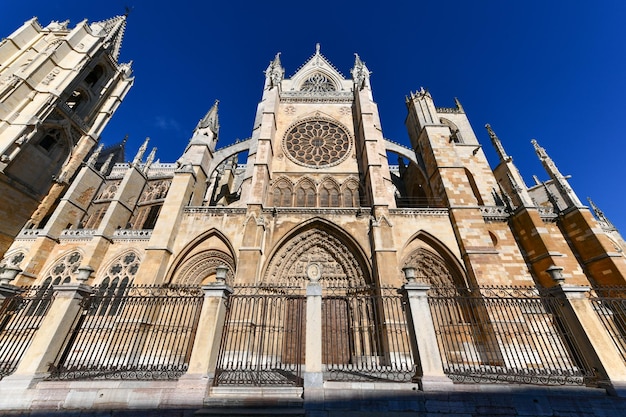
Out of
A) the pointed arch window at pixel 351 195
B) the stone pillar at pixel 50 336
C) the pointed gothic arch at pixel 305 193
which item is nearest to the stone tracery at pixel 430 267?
the pointed arch window at pixel 351 195

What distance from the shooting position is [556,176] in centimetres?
1235

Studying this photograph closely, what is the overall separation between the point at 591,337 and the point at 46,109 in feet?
78.0

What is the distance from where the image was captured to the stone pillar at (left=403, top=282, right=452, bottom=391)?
4535mm

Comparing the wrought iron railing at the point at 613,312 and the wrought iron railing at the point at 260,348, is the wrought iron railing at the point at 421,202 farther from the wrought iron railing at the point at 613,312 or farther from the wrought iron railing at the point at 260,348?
the wrought iron railing at the point at 260,348

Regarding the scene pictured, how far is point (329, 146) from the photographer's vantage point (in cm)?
1515

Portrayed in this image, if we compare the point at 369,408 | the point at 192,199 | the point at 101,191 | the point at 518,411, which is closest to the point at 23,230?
the point at 101,191

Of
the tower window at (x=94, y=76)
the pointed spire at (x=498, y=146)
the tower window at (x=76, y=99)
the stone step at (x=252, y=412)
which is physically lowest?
the stone step at (x=252, y=412)

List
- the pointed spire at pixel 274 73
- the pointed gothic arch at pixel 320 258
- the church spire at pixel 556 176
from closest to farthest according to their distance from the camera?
the pointed gothic arch at pixel 320 258 → the church spire at pixel 556 176 → the pointed spire at pixel 274 73

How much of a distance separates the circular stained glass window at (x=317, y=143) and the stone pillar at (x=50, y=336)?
422 inches

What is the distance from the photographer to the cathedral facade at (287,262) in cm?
520

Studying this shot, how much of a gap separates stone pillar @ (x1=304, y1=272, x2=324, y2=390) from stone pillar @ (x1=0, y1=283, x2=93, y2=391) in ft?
16.3

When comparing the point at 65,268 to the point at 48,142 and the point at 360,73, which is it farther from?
the point at 360,73

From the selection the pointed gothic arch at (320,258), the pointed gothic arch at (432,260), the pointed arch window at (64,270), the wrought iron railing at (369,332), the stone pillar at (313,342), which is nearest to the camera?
the stone pillar at (313,342)

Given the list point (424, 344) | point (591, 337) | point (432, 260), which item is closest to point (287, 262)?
Result: point (432, 260)
